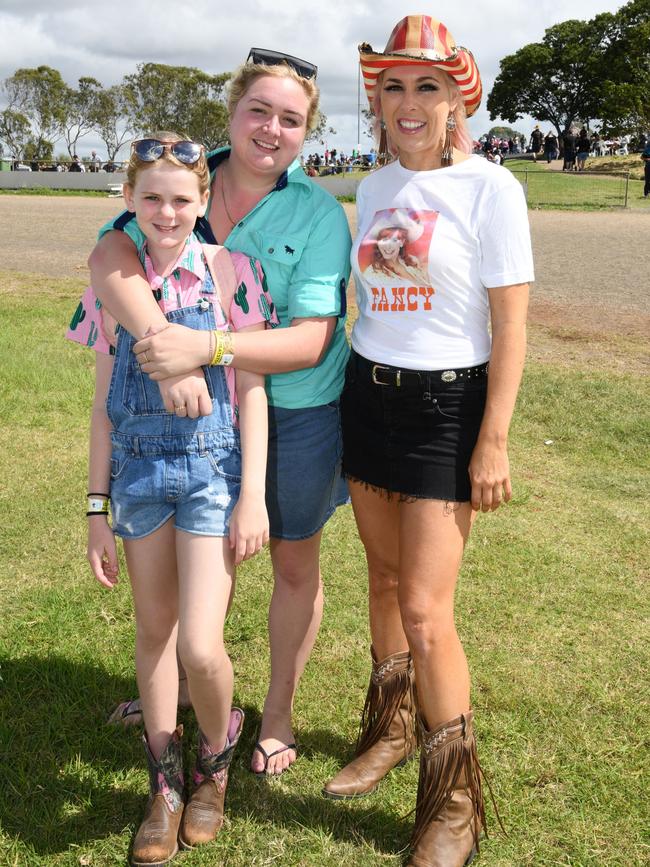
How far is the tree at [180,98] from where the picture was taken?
72625 mm

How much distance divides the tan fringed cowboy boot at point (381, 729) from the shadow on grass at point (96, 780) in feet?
0.22

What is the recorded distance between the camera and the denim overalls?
242 cm

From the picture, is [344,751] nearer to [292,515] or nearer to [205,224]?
[292,515]

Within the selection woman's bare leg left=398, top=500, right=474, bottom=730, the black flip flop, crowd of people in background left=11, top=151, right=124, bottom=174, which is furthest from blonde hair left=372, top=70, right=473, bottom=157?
A: crowd of people in background left=11, top=151, right=124, bottom=174

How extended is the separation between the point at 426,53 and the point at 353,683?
239 centimetres

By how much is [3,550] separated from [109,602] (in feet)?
2.97

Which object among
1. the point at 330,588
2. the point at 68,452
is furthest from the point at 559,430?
the point at 68,452

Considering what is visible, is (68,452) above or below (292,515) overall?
below

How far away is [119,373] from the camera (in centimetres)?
247

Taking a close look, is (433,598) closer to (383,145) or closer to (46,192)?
(383,145)

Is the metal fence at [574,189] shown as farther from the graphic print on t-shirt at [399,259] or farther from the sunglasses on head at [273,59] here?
the graphic print on t-shirt at [399,259]

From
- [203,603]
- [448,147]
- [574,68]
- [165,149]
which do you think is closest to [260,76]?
[165,149]

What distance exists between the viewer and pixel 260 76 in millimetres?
2537

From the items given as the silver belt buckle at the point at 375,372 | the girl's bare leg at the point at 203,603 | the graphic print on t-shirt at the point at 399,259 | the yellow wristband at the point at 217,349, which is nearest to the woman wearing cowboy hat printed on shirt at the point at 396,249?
the graphic print on t-shirt at the point at 399,259
